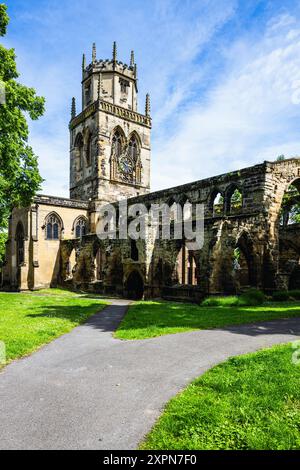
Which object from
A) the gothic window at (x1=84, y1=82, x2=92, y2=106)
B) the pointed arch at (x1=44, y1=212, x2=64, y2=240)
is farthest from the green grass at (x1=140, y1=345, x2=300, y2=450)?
the gothic window at (x1=84, y1=82, x2=92, y2=106)

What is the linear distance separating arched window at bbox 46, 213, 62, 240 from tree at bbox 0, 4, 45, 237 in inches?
534

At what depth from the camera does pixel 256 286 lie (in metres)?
16.6

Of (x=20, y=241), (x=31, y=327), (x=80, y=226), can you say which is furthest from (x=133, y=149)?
(x=31, y=327)

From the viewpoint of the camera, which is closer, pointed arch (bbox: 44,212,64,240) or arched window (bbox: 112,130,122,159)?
pointed arch (bbox: 44,212,64,240)

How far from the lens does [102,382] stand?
5.16 metres

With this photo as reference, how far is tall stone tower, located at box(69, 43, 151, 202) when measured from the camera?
3541 centimetres

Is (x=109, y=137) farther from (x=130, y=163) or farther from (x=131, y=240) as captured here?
(x=131, y=240)

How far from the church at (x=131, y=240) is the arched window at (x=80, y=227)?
110mm

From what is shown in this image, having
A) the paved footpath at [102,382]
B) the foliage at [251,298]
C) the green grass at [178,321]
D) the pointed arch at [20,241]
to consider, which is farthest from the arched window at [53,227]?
the paved footpath at [102,382]

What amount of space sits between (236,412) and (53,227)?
29598 millimetres

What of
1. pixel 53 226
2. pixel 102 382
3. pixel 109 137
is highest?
pixel 109 137

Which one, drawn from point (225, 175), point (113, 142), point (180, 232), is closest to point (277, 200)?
point (225, 175)

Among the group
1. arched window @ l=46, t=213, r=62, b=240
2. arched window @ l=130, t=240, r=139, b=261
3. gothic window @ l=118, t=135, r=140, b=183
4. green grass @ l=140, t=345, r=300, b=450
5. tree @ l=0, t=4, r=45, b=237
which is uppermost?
gothic window @ l=118, t=135, r=140, b=183

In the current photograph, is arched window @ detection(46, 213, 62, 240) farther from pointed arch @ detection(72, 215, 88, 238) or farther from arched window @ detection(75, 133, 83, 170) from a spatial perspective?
arched window @ detection(75, 133, 83, 170)
